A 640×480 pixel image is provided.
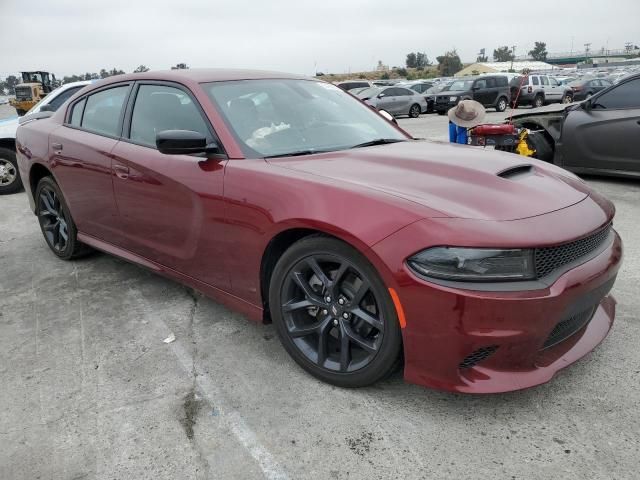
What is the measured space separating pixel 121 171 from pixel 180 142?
0.95m

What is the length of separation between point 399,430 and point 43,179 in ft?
12.8

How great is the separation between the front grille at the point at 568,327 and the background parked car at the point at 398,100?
2058 centimetres

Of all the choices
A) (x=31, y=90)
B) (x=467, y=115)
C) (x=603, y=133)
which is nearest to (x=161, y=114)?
(x=467, y=115)

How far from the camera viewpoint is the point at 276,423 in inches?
92.6

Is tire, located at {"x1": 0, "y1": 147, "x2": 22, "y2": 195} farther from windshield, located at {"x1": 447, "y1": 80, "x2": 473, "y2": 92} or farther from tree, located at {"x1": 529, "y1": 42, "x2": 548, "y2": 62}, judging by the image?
tree, located at {"x1": 529, "y1": 42, "x2": 548, "y2": 62}

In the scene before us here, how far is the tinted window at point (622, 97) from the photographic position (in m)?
6.58

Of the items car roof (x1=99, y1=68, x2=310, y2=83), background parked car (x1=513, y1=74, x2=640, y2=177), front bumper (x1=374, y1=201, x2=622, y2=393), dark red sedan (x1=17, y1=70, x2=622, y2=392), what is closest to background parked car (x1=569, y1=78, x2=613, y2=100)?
background parked car (x1=513, y1=74, x2=640, y2=177)

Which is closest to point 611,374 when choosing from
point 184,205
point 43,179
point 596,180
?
point 184,205

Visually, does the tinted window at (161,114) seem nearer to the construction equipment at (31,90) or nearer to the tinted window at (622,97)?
the tinted window at (622,97)

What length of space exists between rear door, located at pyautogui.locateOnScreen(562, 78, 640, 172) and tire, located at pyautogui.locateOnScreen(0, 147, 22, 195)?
812 cm

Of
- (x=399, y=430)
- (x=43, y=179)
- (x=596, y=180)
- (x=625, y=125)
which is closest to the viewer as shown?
(x=399, y=430)

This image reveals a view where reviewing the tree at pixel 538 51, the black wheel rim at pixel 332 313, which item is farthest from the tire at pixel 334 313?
the tree at pixel 538 51

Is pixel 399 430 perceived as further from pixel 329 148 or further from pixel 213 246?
pixel 329 148

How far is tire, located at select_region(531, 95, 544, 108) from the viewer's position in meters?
25.8
